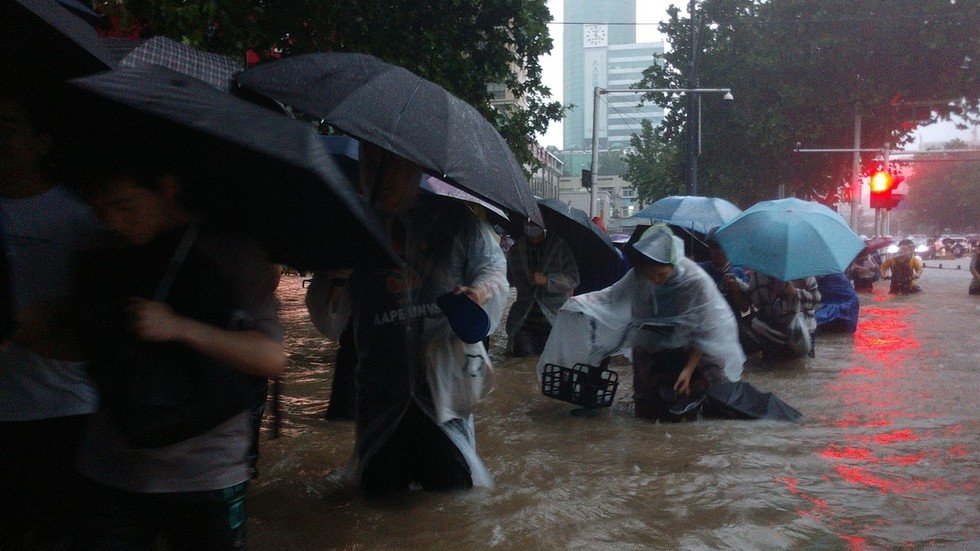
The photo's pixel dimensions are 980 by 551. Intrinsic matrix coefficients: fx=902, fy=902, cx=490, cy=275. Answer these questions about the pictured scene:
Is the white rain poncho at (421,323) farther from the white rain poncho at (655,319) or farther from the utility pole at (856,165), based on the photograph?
the utility pole at (856,165)

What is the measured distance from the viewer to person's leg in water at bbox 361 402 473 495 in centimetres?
408

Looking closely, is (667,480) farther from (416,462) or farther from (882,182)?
(882,182)

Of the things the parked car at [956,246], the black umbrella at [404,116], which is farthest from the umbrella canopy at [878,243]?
the parked car at [956,246]

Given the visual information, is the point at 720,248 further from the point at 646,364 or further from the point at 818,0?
the point at 818,0

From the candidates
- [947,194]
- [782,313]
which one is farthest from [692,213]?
[947,194]

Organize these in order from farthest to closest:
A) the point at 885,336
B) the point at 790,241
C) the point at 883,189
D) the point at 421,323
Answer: the point at 883,189 → the point at 885,336 → the point at 790,241 → the point at 421,323

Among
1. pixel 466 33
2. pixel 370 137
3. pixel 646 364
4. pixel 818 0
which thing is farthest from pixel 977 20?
pixel 370 137

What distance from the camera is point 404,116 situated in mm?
3545

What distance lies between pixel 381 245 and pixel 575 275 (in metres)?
7.13

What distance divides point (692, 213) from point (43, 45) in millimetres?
9241

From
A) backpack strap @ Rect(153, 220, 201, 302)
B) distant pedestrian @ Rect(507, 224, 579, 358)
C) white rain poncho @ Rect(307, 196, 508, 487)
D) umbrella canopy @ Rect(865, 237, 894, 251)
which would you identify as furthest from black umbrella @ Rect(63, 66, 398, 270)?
umbrella canopy @ Rect(865, 237, 894, 251)

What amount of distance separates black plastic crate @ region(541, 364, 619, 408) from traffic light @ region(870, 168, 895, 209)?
1134 cm


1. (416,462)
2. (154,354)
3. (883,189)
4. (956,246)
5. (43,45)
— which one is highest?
(883,189)

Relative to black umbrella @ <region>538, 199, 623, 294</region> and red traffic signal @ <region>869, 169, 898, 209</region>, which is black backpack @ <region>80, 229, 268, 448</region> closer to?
black umbrella @ <region>538, 199, 623, 294</region>
